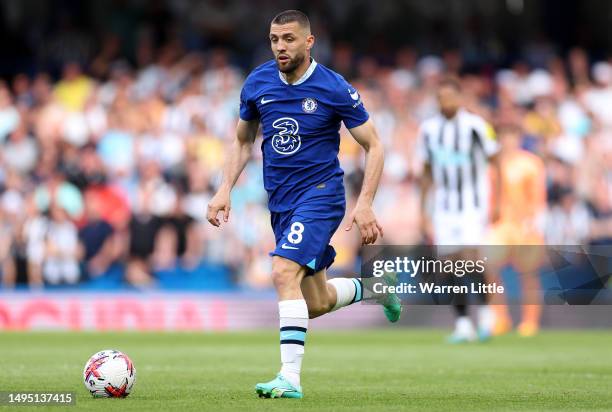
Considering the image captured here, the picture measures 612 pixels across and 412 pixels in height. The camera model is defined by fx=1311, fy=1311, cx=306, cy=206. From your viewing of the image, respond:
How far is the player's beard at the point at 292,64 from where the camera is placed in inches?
336

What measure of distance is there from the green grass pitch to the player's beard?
6.99 feet

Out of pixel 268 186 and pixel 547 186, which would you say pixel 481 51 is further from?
pixel 268 186

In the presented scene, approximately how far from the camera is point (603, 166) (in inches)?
775

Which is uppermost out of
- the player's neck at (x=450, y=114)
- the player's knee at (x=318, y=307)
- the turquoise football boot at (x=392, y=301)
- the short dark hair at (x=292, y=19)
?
the player's neck at (x=450, y=114)

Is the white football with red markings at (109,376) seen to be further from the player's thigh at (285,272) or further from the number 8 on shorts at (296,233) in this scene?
the number 8 on shorts at (296,233)

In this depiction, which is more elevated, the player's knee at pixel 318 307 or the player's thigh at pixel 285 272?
the player's thigh at pixel 285 272

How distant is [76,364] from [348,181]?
8388mm

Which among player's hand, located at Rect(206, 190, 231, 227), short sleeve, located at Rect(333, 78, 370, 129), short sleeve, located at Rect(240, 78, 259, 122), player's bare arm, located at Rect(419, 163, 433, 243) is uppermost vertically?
player's bare arm, located at Rect(419, 163, 433, 243)

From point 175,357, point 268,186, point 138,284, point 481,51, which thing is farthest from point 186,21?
point 268,186

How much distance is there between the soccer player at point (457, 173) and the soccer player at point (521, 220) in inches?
76.7

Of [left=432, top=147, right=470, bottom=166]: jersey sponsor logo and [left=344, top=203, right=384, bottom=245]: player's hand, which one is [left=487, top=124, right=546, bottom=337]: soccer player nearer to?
[left=432, top=147, right=470, bottom=166]: jersey sponsor logo

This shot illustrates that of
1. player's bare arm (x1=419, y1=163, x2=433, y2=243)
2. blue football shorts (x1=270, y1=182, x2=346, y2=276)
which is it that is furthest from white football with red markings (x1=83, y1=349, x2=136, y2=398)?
player's bare arm (x1=419, y1=163, x2=433, y2=243)

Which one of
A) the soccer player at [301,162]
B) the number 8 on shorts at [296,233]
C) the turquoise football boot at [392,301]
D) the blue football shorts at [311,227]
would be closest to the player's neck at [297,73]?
the soccer player at [301,162]

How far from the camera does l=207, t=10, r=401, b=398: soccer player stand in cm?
838
